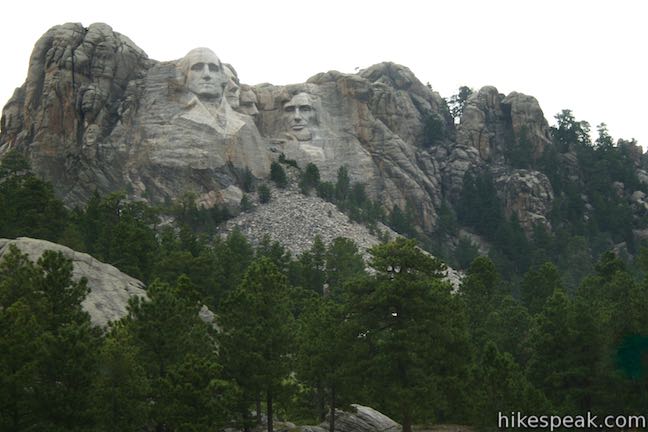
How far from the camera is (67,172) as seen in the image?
298 ft

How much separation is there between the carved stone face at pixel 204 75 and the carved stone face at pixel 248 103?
587 centimetres

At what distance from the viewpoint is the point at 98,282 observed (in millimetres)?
43688

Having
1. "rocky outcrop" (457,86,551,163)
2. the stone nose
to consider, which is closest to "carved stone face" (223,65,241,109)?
the stone nose

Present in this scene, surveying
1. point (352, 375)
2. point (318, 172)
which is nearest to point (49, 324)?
point (352, 375)

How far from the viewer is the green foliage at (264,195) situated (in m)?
92.7

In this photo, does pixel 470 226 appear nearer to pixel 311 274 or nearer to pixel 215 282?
pixel 311 274

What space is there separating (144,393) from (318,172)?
69.4m

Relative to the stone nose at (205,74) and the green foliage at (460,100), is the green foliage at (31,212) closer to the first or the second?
the stone nose at (205,74)

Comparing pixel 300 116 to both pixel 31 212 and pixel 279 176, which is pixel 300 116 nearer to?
pixel 279 176

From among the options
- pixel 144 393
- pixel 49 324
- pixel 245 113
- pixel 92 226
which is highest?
pixel 245 113

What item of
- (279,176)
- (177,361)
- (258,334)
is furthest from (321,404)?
(279,176)

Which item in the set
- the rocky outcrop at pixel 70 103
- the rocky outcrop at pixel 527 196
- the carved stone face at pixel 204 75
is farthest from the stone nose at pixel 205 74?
the rocky outcrop at pixel 527 196

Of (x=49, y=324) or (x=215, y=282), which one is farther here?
(x=215, y=282)

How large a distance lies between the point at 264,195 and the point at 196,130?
10.2 m
